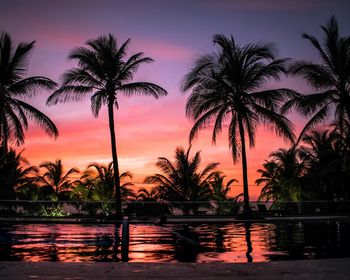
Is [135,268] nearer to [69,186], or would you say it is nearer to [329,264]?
[329,264]

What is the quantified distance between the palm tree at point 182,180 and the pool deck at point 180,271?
2746 cm

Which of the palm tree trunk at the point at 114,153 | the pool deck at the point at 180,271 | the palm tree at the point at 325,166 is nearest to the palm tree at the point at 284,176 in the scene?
the palm tree at the point at 325,166

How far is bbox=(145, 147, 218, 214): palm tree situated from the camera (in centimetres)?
3431

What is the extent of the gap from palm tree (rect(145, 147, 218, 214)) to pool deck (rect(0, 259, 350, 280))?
27463 mm

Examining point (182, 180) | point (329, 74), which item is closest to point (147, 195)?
point (182, 180)

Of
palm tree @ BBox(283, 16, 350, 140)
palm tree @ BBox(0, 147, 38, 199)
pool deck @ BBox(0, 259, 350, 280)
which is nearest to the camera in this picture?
pool deck @ BBox(0, 259, 350, 280)

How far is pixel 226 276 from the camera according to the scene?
5844mm

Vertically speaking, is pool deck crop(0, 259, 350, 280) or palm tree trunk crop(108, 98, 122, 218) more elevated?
palm tree trunk crop(108, 98, 122, 218)

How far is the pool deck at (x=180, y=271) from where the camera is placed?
5.77 m

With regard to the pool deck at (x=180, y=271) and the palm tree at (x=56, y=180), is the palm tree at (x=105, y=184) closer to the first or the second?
the palm tree at (x=56, y=180)

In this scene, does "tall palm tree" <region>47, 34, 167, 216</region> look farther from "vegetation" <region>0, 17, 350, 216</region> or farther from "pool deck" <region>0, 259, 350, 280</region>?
"pool deck" <region>0, 259, 350, 280</region>

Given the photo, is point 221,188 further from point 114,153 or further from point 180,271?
point 180,271

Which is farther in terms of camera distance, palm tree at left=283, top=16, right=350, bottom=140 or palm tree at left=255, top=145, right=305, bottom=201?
palm tree at left=255, top=145, right=305, bottom=201

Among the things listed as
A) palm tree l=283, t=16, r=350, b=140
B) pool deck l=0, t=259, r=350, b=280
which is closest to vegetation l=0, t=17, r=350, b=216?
palm tree l=283, t=16, r=350, b=140
